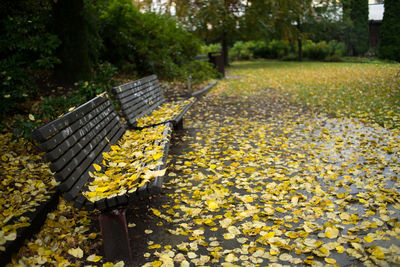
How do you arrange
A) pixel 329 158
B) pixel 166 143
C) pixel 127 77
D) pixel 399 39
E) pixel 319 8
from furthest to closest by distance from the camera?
pixel 319 8, pixel 399 39, pixel 127 77, pixel 329 158, pixel 166 143

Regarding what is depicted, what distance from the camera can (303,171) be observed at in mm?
3770

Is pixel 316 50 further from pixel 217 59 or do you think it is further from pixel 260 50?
pixel 217 59

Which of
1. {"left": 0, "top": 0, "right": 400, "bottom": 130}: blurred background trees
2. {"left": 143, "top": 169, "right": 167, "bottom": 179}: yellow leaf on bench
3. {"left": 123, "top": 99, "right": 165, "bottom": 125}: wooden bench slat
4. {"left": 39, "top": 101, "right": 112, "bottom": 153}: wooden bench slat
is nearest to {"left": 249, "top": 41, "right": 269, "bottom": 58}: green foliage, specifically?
{"left": 0, "top": 0, "right": 400, "bottom": 130}: blurred background trees

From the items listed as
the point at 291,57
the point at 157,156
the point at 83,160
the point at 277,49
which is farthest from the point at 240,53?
the point at 83,160

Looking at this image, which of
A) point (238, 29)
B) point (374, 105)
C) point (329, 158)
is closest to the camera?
point (329, 158)

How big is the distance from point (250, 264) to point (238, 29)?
19725mm

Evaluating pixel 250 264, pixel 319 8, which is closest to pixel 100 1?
pixel 250 264

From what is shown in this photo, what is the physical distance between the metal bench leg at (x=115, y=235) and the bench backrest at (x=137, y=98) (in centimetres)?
197

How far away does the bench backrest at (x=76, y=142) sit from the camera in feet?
6.83

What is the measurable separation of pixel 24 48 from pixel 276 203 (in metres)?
5.49

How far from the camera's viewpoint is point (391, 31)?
49.1 feet

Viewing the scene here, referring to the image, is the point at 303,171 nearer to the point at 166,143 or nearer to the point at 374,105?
the point at 166,143

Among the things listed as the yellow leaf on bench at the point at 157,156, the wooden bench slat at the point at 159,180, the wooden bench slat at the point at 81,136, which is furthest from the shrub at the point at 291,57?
the yellow leaf on bench at the point at 157,156

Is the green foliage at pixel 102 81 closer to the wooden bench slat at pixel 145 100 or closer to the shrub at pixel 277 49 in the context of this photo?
the wooden bench slat at pixel 145 100
